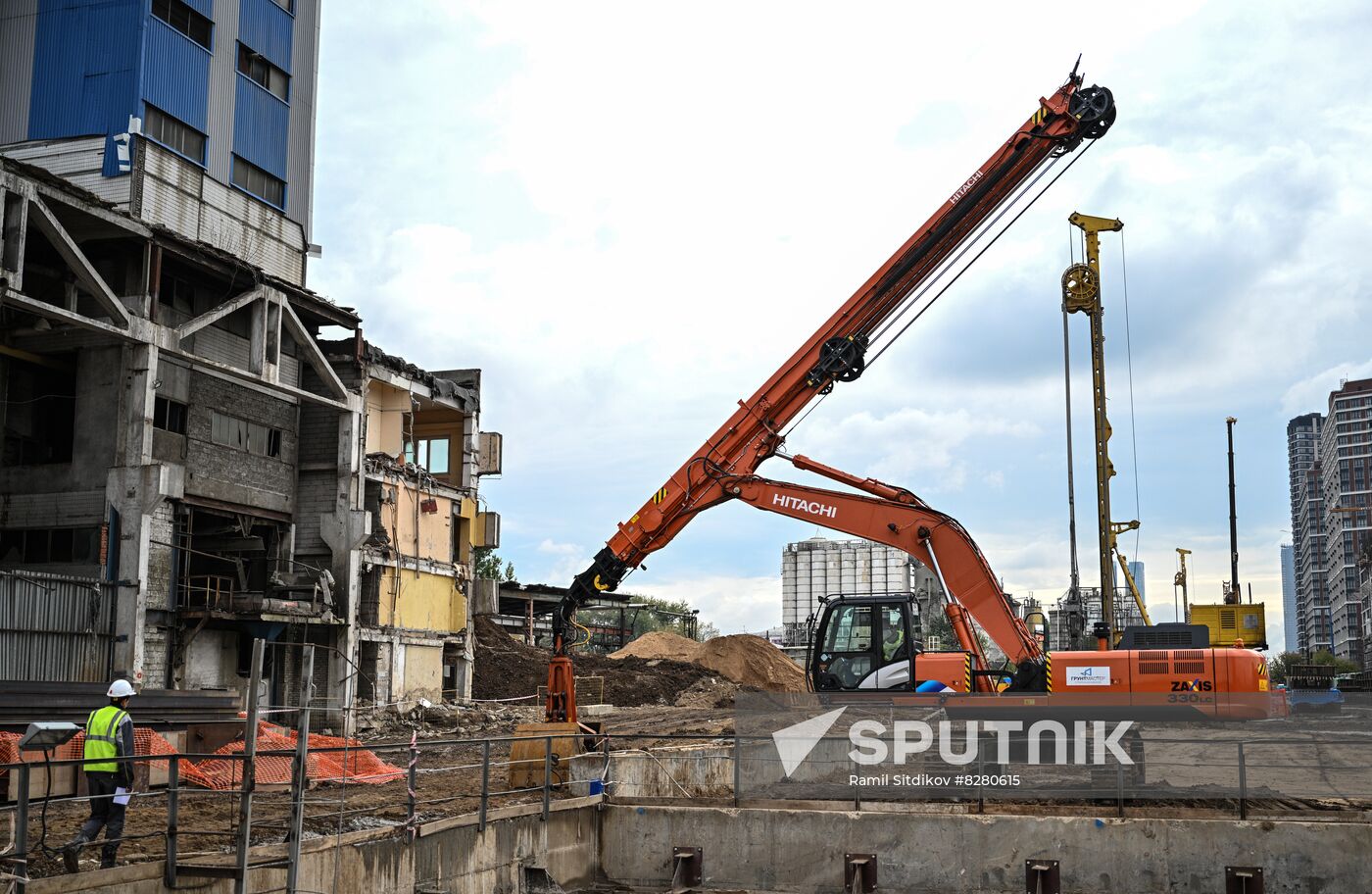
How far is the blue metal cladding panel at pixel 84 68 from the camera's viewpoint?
100 ft

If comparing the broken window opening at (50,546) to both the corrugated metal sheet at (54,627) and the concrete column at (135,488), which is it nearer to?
the concrete column at (135,488)

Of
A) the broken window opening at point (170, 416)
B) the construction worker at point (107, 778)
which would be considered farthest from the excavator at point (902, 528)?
the broken window opening at point (170, 416)

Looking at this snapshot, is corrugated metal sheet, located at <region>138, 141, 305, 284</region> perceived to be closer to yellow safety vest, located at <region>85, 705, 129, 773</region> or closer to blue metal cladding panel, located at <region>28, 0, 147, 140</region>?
blue metal cladding panel, located at <region>28, 0, 147, 140</region>

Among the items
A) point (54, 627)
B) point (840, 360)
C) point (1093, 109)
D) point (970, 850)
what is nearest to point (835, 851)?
point (970, 850)

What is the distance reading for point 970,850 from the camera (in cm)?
1675

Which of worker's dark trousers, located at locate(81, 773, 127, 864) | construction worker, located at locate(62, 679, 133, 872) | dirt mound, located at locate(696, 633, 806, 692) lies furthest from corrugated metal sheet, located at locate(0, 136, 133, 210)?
dirt mound, located at locate(696, 633, 806, 692)

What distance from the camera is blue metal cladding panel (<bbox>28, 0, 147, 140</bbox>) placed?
3055cm

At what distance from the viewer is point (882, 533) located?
22.9 meters

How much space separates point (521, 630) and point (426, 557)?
23166 mm

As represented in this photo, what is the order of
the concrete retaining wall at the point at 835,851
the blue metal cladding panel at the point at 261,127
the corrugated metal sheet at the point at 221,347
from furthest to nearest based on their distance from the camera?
the blue metal cladding panel at the point at 261,127, the corrugated metal sheet at the point at 221,347, the concrete retaining wall at the point at 835,851

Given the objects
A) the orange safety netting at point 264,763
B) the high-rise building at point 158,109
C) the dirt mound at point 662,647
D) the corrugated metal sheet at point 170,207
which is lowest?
the orange safety netting at point 264,763

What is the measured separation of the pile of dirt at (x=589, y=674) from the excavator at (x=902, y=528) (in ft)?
70.3

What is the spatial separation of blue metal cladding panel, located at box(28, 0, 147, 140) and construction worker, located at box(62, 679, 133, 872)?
2280 cm

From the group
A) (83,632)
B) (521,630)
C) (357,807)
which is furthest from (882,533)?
(521,630)
